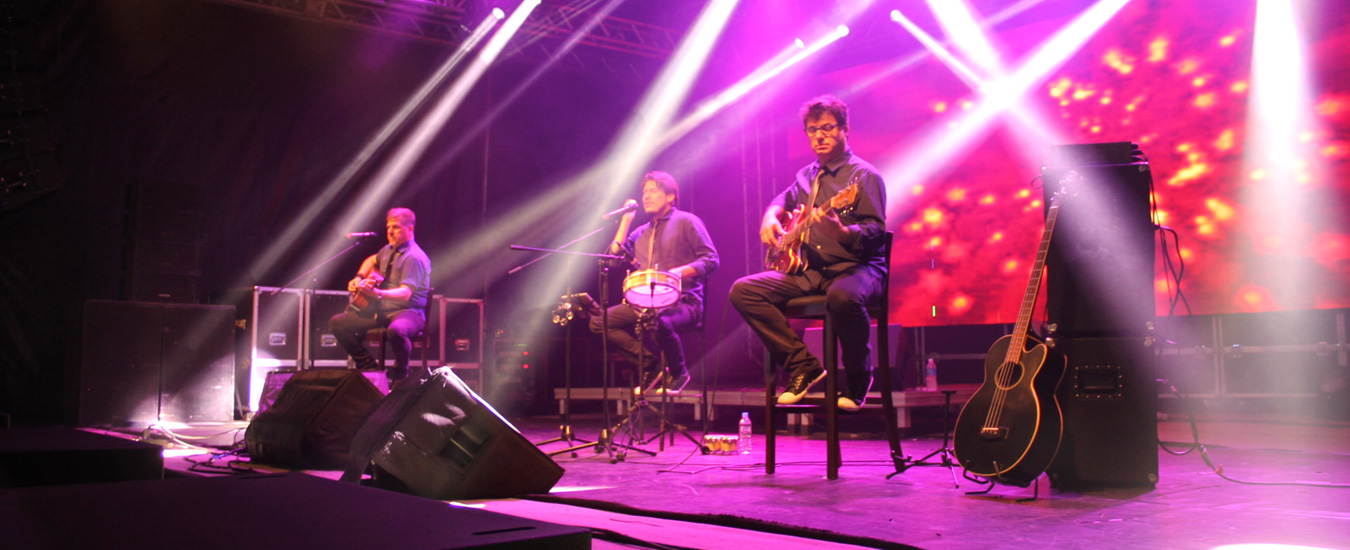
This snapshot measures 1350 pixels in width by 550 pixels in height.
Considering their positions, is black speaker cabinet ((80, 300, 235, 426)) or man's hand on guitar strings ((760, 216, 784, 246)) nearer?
man's hand on guitar strings ((760, 216, 784, 246))

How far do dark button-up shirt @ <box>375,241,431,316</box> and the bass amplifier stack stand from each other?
3.81ft

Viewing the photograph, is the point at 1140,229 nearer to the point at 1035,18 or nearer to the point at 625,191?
the point at 1035,18

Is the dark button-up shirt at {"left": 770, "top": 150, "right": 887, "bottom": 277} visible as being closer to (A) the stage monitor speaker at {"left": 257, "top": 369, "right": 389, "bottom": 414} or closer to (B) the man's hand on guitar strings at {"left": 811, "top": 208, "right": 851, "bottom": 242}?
(B) the man's hand on guitar strings at {"left": 811, "top": 208, "right": 851, "bottom": 242}

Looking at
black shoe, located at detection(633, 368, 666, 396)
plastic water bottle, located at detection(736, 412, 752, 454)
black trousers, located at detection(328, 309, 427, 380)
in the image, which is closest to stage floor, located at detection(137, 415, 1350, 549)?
black shoe, located at detection(633, 368, 666, 396)

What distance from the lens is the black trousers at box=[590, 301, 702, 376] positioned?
520 cm

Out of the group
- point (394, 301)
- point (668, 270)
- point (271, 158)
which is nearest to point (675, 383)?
point (668, 270)

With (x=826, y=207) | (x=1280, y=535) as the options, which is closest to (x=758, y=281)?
(x=826, y=207)

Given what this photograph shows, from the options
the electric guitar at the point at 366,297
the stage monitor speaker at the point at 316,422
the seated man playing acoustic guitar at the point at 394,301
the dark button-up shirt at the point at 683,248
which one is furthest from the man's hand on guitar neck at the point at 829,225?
the electric guitar at the point at 366,297

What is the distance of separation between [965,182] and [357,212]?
6336mm

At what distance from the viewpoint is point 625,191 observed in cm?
1025

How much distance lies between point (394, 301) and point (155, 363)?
7.61ft

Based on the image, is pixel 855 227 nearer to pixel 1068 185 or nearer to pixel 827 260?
pixel 827 260

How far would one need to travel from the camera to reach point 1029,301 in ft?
10.6

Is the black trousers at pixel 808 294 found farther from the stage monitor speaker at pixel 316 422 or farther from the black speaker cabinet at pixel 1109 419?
the stage monitor speaker at pixel 316 422
